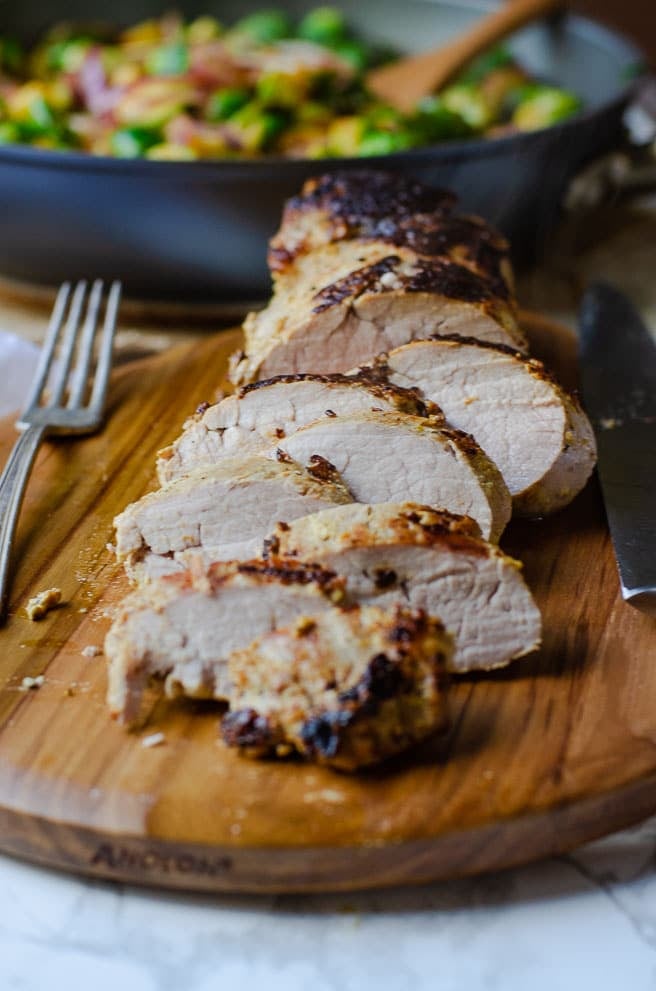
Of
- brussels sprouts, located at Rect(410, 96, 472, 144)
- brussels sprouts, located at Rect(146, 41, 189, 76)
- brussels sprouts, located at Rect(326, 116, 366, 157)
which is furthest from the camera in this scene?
brussels sprouts, located at Rect(146, 41, 189, 76)

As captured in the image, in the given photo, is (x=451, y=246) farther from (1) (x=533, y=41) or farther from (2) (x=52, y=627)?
(1) (x=533, y=41)

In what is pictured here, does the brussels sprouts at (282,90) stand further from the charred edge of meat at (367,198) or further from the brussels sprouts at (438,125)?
the charred edge of meat at (367,198)

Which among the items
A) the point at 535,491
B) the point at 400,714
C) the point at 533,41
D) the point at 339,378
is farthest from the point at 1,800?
the point at 533,41

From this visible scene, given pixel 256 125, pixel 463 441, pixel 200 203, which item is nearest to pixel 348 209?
pixel 200 203

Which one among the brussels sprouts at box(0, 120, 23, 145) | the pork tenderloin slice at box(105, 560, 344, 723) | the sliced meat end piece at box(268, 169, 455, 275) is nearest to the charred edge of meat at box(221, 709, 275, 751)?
the pork tenderloin slice at box(105, 560, 344, 723)

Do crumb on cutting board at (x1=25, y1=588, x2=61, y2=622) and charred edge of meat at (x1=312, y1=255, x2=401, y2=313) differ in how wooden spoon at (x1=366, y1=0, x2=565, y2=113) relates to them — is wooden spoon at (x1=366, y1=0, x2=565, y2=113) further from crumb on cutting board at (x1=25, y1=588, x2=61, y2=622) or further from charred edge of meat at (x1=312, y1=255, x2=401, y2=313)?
crumb on cutting board at (x1=25, y1=588, x2=61, y2=622)

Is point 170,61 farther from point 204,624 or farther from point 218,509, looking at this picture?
point 204,624

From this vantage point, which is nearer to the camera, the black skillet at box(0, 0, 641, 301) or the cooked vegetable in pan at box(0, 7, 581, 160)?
the black skillet at box(0, 0, 641, 301)
